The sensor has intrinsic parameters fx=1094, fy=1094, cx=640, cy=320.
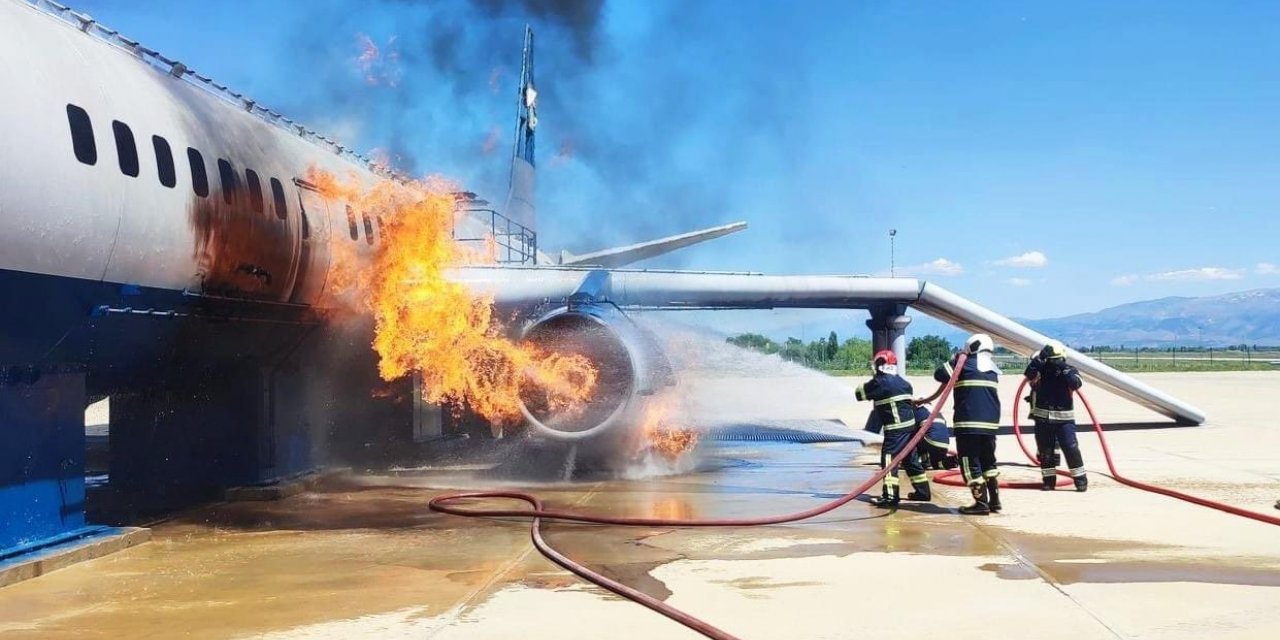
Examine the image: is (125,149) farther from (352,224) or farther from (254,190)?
(352,224)

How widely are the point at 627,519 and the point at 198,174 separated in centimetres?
547

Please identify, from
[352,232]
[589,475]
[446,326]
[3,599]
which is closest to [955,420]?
[589,475]

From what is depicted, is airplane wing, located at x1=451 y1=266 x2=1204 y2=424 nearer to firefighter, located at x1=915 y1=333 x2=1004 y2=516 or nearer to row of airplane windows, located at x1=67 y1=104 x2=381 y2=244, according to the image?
row of airplane windows, located at x1=67 y1=104 x2=381 y2=244

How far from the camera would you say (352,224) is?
48.6ft

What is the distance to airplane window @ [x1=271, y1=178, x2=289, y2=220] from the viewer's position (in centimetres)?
1254

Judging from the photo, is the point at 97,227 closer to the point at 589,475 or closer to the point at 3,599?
the point at 3,599

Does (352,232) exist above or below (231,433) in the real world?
above

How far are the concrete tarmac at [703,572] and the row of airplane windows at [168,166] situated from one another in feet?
11.1

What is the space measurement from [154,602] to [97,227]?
3.34 meters

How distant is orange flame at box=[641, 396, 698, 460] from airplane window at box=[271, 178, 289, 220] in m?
6.09

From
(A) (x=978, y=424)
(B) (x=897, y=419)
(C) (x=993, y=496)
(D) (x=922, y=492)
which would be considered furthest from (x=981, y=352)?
(D) (x=922, y=492)

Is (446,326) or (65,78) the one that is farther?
(446,326)

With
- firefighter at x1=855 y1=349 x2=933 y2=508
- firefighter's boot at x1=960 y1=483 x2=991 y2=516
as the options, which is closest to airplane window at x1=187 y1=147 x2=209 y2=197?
firefighter at x1=855 y1=349 x2=933 y2=508

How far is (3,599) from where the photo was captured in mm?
7871
